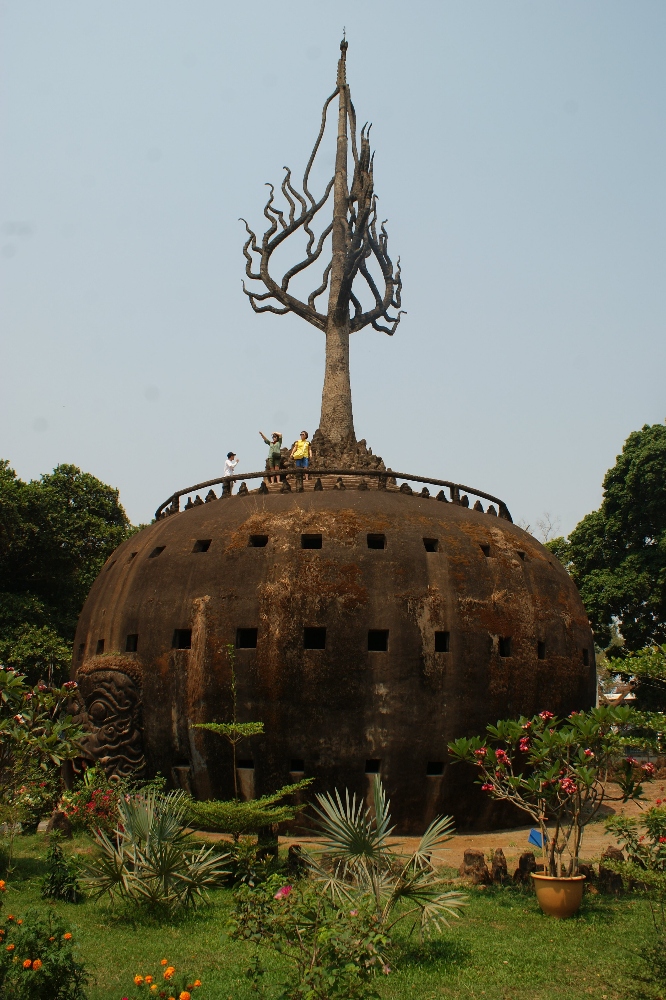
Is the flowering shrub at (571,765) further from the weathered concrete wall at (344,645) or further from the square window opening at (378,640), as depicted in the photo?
the square window opening at (378,640)

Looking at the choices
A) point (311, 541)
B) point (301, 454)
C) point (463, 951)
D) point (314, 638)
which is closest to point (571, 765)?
point (463, 951)

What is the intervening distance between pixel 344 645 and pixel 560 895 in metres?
5.54

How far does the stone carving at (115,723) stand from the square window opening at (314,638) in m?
3.44

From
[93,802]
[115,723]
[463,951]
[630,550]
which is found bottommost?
[463,951]

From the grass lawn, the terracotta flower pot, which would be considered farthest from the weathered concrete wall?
the terracotta flower pot

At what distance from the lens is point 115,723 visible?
53.4 feet

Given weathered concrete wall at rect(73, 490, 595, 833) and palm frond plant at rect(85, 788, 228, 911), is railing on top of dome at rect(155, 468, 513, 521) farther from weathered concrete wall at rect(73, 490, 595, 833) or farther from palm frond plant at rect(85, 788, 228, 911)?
palm frond plant at rect(85, 788, 228, 911)

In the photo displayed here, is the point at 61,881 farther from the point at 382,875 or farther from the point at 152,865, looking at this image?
the point at 382,875

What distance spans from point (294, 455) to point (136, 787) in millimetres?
7785

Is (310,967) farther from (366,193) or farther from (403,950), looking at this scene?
(366,193)

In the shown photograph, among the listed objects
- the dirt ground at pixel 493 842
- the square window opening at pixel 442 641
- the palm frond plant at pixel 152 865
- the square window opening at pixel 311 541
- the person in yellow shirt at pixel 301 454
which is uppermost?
the person in yellow shirt at pixel 301 454

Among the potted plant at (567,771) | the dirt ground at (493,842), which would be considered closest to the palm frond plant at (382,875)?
the potted plant at (567,771)

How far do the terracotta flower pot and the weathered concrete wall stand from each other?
4.07 meters

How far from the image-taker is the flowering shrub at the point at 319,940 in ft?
23.3
